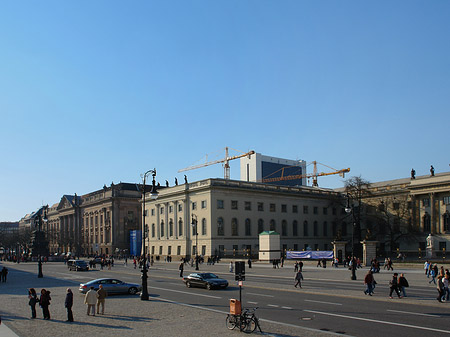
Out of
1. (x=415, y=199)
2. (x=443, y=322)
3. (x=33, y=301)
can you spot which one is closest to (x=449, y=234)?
(x=415, y=199)

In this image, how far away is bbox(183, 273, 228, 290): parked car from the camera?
3362 centimetres

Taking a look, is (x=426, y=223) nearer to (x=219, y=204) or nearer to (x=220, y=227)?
(x=220, y=227)

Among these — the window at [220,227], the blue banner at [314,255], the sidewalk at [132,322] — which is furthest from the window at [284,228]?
the sidewalk at [132,322]

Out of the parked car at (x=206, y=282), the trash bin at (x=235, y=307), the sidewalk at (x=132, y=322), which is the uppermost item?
the trash bin at (x=235, y=307)

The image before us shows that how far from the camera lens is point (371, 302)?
24969 mm

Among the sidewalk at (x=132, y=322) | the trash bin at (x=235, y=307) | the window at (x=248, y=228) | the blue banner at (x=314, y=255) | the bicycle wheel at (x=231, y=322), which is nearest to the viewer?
the sidewalk at (x=132, y=322)

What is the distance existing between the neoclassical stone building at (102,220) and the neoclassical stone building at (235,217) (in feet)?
67.3

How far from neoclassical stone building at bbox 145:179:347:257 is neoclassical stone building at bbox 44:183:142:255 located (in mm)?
20498

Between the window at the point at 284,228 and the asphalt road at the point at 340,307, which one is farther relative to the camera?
the window at the point at 284,228

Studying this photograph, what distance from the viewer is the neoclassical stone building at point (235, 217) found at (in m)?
85.4

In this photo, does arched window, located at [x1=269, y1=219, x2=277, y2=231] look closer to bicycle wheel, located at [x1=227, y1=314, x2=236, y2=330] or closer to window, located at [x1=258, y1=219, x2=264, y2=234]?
window, located at [x1=258, y1=219, x2=264, y2=234]

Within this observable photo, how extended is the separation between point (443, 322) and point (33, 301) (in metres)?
17.2

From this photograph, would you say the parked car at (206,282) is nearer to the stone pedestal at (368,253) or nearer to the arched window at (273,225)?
the stone pedestal at (368,253)

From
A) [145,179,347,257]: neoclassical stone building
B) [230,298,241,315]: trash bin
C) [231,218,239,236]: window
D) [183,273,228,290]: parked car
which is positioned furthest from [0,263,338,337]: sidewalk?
[231,218,239,236]: window
